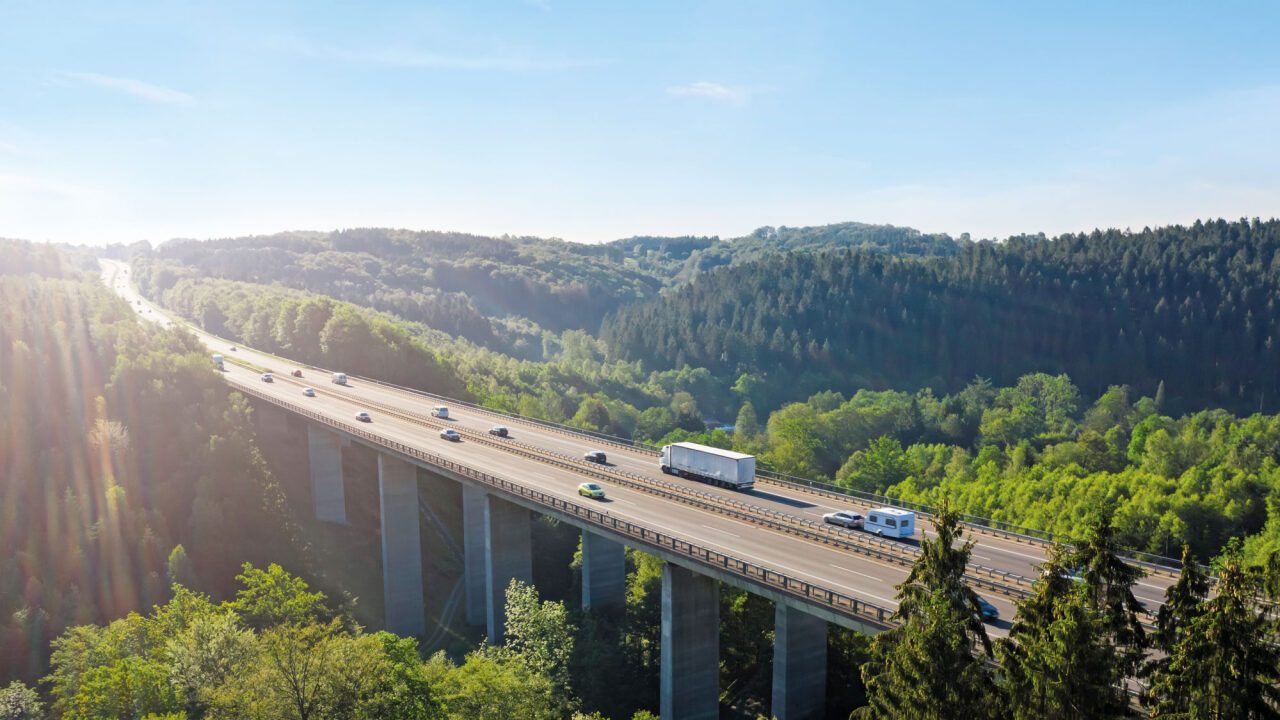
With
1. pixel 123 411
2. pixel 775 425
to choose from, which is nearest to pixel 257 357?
pixel 123 411

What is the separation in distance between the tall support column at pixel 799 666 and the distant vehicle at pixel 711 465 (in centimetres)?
1508

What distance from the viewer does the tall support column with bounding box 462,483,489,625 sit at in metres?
63.6

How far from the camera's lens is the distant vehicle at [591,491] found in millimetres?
51031

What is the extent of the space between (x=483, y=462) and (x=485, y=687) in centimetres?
2887

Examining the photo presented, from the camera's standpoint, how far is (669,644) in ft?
137

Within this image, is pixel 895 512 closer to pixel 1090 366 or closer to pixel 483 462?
pixel 483 462

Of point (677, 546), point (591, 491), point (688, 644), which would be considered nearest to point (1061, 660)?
point (677, 546)

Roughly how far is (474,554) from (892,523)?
122ft

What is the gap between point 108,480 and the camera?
236ft

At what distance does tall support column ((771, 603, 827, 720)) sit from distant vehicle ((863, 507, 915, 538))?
6.65 meters

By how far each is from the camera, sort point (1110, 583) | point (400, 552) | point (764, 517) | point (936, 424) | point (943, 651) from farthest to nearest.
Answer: point (936, 424) → point (400, 552) → point (764, 517) → point (943, 651) → point (1110, 583)

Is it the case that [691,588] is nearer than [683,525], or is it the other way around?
[691,588]

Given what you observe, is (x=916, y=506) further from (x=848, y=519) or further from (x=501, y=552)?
(x=501, y=552)

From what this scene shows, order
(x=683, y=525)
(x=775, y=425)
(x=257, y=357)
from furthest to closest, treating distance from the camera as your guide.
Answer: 1. (x=257, y=357)
2. (x=775, y=425)
3. (x=683, y=525)
